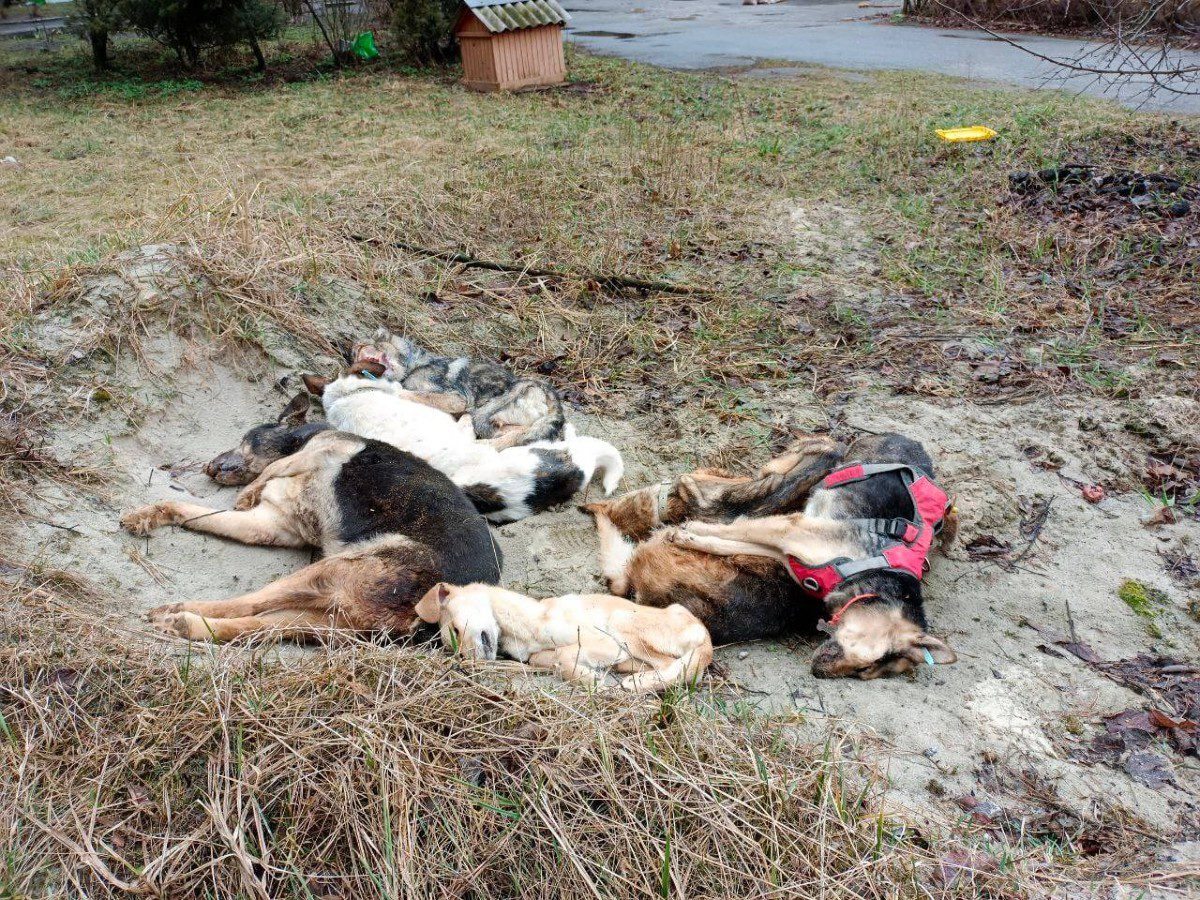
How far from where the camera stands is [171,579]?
423 centimetres

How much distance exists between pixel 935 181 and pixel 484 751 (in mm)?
8243

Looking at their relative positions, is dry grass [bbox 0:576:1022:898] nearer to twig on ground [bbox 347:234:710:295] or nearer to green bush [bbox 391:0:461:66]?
twig on ground [bbox 347:234:710:295]

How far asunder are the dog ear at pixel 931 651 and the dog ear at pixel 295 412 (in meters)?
3.79

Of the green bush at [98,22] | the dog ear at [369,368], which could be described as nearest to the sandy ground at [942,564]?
the dog ear at [369,368]

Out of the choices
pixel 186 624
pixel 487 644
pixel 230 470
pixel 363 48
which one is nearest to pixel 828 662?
pixel 487 644

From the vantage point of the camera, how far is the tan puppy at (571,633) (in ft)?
12.0

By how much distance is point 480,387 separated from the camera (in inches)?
237

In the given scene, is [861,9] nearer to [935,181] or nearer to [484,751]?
[935,181]

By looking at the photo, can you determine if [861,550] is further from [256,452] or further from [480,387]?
[256,452]

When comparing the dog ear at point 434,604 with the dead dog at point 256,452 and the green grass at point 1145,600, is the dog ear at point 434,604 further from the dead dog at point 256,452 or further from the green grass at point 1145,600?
the green grass at point 1145,600

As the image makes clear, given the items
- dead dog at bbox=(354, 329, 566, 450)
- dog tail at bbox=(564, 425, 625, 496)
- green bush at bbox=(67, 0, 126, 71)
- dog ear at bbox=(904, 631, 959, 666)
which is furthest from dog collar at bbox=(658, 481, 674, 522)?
green bush at bbox=(67, 0, 126, 71)

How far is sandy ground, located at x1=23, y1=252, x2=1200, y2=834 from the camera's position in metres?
3.33

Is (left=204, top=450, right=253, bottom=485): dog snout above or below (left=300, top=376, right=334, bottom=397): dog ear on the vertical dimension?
below

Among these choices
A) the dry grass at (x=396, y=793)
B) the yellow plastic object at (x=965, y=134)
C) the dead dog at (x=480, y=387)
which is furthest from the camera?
the yellow plastic object at (x=965, y=134)
